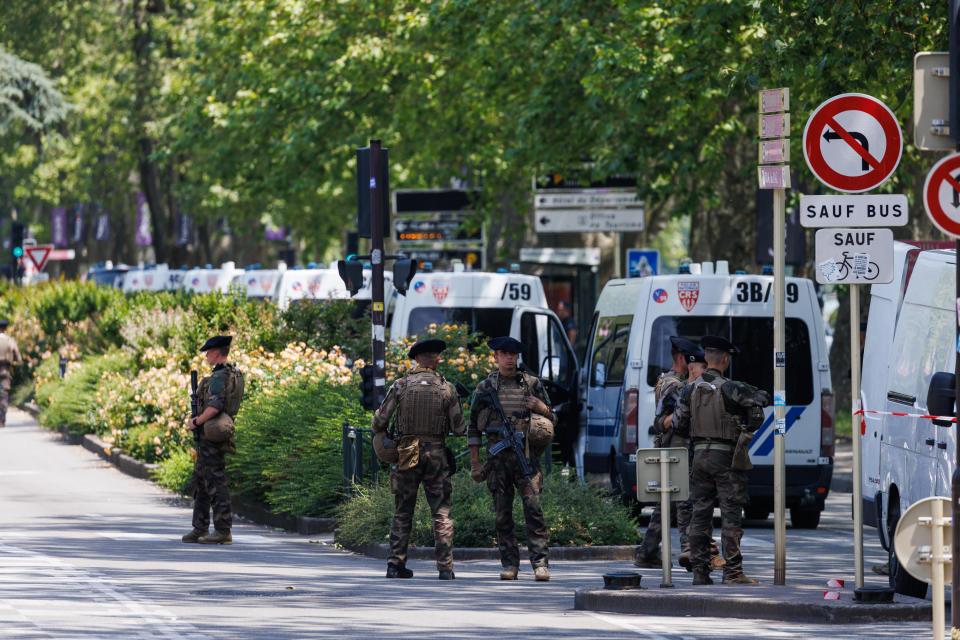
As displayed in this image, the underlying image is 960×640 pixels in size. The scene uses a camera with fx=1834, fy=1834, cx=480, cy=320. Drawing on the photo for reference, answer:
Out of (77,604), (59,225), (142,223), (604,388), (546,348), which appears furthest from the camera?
(59,225)

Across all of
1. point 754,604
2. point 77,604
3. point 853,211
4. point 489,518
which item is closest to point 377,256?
point 489,518

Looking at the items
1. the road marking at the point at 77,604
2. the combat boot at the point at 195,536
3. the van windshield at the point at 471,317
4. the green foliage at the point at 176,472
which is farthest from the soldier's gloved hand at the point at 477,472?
the van windshield at the point at 471,317

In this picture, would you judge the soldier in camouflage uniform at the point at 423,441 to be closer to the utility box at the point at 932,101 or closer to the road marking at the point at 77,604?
the road marking at the point at 77,604

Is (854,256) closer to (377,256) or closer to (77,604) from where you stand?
(77,604)

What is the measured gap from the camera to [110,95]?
4534 cm

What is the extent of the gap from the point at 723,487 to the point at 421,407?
2221mm

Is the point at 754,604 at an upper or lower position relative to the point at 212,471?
lower

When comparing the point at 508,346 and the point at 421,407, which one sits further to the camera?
the point at 421,407

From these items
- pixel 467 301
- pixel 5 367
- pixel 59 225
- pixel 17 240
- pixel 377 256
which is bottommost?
pixel 5 367

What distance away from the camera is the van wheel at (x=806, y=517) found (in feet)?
56.3

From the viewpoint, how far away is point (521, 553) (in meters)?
14.2

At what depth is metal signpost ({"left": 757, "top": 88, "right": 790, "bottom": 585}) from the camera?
11023mm

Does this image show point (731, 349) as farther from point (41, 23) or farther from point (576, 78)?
point (41, 23)

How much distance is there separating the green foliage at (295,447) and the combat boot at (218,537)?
1.37 metres
